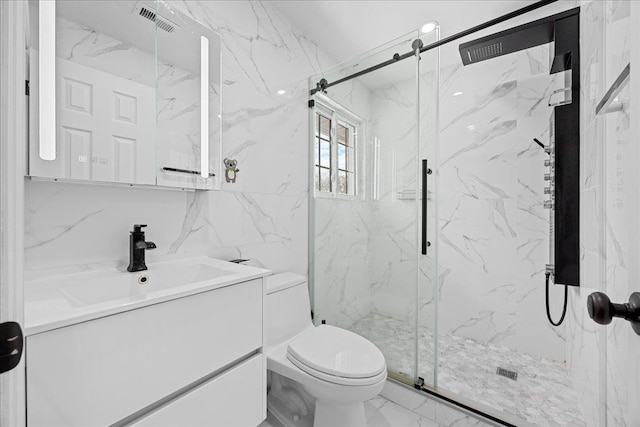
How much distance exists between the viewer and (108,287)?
1.05 meters

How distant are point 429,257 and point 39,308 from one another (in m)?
1.60

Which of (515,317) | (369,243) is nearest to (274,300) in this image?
(369,243)

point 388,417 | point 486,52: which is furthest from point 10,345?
point 486,52

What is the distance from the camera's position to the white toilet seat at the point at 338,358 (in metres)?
1.22

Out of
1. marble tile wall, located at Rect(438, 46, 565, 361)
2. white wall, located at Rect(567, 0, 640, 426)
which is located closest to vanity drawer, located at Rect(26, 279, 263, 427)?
white wall, located at Rect(567, 0, 640, 426)

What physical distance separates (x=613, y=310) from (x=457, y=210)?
218 cm

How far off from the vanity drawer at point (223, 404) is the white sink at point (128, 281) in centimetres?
36

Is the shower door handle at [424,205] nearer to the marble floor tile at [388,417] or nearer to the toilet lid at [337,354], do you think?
the toilet lid at [337,354]

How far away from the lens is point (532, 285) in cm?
220

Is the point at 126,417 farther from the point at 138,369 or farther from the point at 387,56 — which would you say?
the point at 387,56

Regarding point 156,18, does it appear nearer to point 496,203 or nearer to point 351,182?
point 351,182

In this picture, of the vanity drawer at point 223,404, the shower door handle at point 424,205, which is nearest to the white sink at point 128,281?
the vanity drawer at point 223,404

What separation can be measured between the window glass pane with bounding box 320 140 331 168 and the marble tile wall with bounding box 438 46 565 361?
117 centimetres

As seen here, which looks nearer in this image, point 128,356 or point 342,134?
point 128,356
